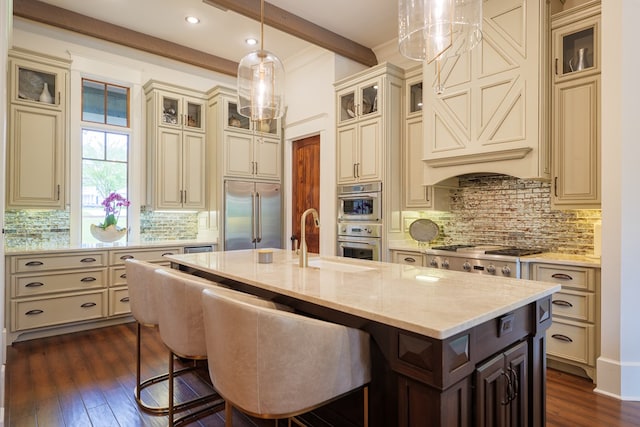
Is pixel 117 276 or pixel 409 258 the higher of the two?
pixel 409 258

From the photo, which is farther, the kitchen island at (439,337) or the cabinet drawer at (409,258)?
the cabinet drawer at (409,258)

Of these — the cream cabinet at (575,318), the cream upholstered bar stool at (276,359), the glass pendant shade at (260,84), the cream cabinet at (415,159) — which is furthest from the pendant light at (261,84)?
the cream cabinet at (575,318)

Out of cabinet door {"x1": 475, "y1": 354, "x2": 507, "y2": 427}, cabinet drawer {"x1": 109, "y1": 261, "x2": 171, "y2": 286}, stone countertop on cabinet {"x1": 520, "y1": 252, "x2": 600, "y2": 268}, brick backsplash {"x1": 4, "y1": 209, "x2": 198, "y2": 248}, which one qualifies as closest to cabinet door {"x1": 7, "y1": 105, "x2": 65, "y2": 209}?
brick backsplash {"x1": 4, "y1": 209, "x2": 198, "y2": 248}

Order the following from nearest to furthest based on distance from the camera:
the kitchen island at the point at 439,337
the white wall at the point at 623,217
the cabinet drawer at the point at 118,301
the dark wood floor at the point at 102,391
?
1. the kitchen island at the point at 439,337
2. the dark wood floor at the point at 102,391
3. the white wall at the point at 623,217
4. the cabinet drawer at the point at 118,301

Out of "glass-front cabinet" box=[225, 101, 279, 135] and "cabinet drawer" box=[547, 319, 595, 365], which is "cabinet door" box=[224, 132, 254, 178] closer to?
"glass-front cabinet" box=[225, 101, 279, 135]

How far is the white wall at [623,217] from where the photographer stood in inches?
98.0

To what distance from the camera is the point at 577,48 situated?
301 centimetres

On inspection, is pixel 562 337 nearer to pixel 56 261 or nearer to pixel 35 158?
pixel 56 261

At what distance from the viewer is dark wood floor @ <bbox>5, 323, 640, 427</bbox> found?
7.20 feet

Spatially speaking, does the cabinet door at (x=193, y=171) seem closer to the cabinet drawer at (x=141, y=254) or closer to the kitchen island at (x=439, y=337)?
the cabinet drawer at (x=141, y=254)

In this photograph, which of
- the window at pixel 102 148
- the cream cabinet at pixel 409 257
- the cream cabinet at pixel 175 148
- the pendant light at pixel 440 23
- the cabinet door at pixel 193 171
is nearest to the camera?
the pendant light at pixel 440 23

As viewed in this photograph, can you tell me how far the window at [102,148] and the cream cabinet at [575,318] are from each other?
15.3 ft

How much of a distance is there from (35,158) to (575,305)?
16.6 ft

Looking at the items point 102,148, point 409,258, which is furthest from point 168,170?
point 409,258
